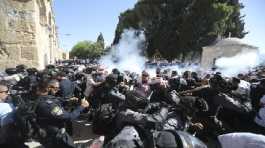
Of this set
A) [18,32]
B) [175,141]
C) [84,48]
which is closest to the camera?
[175,141]

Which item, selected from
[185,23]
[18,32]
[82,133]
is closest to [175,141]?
[82,133]

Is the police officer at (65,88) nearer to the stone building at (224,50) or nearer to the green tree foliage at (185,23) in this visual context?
the stone building at (224,50)

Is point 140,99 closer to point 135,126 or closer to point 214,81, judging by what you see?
point 135,126

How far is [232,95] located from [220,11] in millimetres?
35424

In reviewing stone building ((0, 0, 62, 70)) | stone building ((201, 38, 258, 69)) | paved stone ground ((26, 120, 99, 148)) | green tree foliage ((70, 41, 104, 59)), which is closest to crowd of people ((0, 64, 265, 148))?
paved stone ground ((26, 120, 99, 148))

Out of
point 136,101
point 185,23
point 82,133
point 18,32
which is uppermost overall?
point 185,23

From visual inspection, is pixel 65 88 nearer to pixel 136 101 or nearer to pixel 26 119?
pixel 136 101

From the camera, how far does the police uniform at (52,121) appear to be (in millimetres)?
4211

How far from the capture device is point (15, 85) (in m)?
8.04

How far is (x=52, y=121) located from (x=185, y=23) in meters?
37.2

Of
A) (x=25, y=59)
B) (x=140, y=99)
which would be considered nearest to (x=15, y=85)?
(x=25, y=59)

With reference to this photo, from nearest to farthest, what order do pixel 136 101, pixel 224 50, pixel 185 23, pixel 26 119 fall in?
pixel 26 119, pixel 136 101, pixel 224 50, pixel 185 23

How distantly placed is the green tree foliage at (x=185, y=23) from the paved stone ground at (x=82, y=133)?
32437mm

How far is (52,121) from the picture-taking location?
14.0 feet
